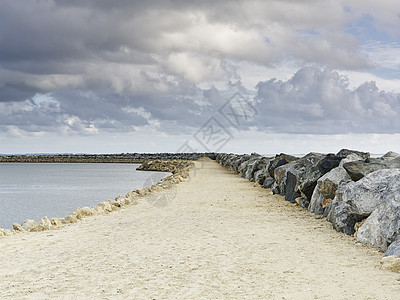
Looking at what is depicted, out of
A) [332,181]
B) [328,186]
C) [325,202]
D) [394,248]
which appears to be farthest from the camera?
[325,202]

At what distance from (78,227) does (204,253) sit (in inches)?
159

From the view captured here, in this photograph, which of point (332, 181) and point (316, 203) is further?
point (316, 203)

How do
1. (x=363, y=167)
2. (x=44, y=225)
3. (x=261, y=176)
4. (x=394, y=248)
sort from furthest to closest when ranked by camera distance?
(x=261, y=176), (x=363, y=167), (x=44, y=225), (x=394, y=248)

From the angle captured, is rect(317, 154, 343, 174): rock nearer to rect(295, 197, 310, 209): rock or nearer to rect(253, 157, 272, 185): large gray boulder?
→ rect(295, 197, 310, 209): rock

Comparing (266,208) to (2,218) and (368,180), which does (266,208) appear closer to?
(368,180)

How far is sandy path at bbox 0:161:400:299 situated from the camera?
16.4 feet

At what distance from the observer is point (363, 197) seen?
26.9 ft

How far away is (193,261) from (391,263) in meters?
2.88

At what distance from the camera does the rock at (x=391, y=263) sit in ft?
19.1

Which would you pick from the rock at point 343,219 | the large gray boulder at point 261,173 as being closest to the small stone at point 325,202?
the rock at point 343,219

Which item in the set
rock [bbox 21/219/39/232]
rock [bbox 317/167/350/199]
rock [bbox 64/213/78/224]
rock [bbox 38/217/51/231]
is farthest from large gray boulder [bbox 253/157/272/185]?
rock [bbox 21/219/39/232]

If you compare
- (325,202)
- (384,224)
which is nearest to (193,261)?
(384,224)

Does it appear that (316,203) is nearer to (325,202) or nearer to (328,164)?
(325,202)

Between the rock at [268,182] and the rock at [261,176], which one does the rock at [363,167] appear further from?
the rock at [261,176]
